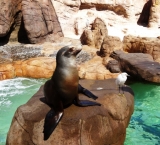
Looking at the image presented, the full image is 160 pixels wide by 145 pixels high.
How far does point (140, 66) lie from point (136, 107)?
1805 mm

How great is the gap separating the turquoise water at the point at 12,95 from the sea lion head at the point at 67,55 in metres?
2.24

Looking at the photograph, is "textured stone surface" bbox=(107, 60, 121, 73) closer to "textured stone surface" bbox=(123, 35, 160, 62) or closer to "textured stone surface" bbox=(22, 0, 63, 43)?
"textured stone surface" bbox=(123, 35, 160, 62)

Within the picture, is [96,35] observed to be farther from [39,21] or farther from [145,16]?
[145,16]

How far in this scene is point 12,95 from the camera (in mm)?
7172

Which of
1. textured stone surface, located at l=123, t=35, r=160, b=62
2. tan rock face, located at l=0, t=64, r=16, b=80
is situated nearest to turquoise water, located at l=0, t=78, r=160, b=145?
tan rock face, located at l=0, t=64, r=16, b=80

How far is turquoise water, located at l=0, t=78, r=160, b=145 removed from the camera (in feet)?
15.9

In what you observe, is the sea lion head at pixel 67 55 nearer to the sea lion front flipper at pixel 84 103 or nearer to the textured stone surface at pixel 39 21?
the sea lion front flipper at pixel 84 103

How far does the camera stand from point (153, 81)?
7.50 meters

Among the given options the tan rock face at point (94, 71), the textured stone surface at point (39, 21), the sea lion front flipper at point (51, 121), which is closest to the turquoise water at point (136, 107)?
the tan rock face at point (94, 71)

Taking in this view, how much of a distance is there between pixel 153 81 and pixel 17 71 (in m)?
4.73

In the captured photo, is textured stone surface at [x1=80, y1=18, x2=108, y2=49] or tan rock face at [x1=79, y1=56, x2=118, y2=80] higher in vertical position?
textured stone surface at [x1=80, y1=18, x2=108, y2=49]

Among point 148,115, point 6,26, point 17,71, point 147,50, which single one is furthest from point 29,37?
point 148,115

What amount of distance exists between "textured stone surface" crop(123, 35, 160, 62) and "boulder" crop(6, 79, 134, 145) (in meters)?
5.66

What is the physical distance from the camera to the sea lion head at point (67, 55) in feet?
10.9
